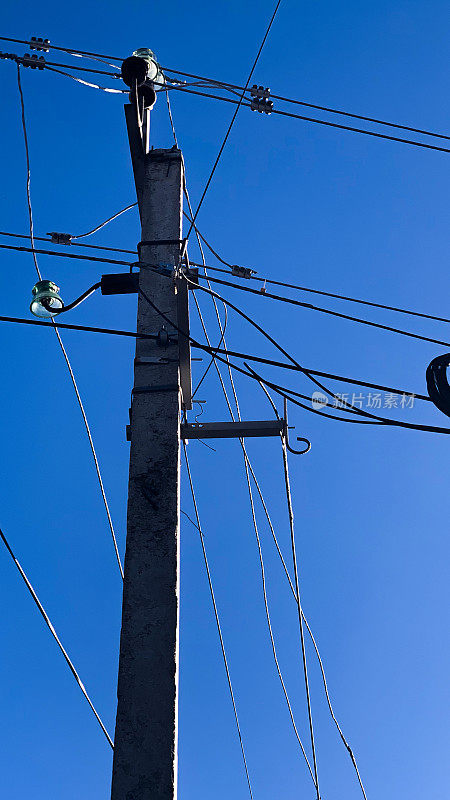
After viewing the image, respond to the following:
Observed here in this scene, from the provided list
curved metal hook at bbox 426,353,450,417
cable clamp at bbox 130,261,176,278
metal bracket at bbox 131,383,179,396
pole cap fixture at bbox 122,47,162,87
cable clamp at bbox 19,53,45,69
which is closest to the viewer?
metal bracket at bbox 131,383,179,396

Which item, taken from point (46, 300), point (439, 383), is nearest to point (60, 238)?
point (46, 300)

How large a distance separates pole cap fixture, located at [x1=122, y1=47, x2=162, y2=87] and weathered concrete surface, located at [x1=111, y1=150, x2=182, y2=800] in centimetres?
162

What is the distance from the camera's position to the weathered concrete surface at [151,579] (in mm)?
3432

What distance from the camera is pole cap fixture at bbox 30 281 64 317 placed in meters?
5.09

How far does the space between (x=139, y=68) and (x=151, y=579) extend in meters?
3.68

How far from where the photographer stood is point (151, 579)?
383 centimetres

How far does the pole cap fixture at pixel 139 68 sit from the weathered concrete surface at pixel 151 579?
1.62m

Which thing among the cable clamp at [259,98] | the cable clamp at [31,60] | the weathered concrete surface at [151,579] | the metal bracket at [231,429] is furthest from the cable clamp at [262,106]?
the metal bracket at [231,429]

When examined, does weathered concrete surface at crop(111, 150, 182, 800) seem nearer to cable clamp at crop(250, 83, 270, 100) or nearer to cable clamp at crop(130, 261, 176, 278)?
cable clamp at crop(130, 261, 176, 278)

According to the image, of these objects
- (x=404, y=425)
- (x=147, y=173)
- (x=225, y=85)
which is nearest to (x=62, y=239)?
(x=147, y=173)

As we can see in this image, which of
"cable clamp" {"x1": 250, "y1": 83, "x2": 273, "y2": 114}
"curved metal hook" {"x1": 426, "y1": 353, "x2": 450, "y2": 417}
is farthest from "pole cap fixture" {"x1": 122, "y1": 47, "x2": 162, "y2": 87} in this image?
"curved metal hook" {"x1": 426, "y1": 353, "x2": 450, "y2": 417}

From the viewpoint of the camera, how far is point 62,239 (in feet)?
20.0

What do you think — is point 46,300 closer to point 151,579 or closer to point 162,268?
point 162,268

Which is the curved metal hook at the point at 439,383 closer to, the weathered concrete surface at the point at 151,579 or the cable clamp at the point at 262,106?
the weathered concrete surface at the point at 151,579
